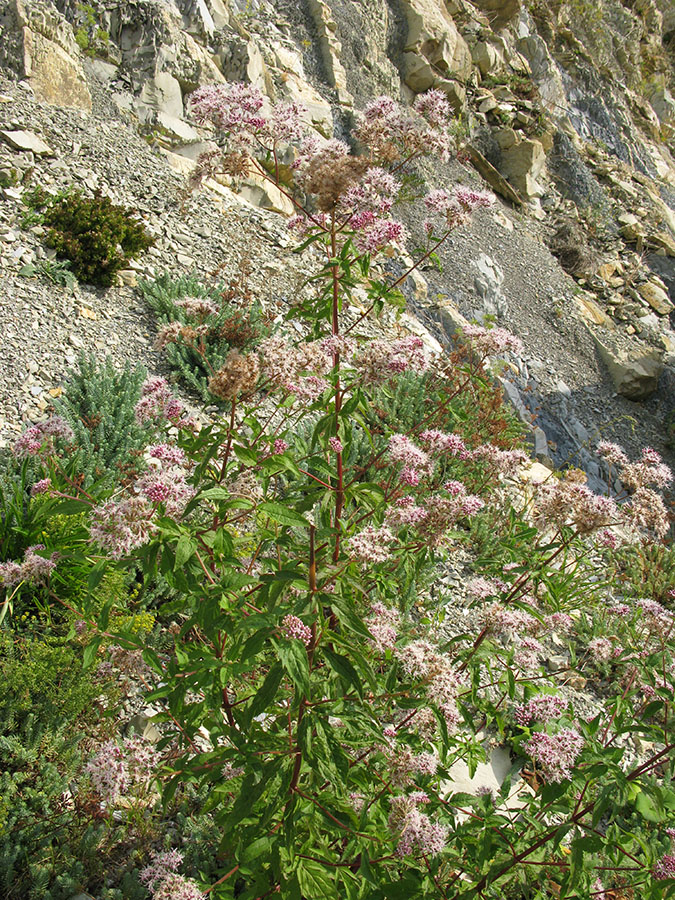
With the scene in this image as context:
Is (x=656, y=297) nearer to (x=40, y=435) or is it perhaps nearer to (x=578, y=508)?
(x=578, y=508)

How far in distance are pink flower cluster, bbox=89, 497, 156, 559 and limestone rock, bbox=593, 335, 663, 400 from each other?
1258 cm

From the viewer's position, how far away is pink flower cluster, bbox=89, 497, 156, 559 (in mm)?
1961

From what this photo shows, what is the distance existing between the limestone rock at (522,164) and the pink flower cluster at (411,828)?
667 inches

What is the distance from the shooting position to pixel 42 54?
886cm

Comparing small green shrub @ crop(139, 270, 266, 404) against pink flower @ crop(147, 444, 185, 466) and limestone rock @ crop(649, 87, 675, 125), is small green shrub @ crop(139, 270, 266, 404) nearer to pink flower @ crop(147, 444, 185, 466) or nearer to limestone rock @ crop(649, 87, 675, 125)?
pink flower @ crop(147, 444, 185, 466)

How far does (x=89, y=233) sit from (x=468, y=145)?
12090 mm

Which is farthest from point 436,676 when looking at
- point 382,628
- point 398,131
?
point 398,131

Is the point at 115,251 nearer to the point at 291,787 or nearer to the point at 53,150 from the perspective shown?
the point at 53,150

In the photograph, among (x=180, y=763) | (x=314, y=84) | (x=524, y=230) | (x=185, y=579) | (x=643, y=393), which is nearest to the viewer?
(x=185, y=579)

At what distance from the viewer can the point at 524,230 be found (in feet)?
48.9

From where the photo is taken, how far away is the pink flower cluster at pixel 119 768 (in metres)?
2.32

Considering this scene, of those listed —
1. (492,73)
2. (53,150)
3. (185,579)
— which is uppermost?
(492,73)

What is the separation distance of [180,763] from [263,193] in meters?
9.95

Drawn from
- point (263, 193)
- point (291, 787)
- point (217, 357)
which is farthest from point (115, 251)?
point (291, 787)
